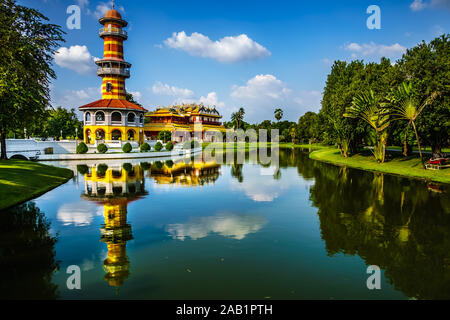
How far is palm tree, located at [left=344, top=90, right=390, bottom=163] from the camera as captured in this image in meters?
32.9

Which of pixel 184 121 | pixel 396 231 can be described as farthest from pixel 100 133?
pixel 396 231

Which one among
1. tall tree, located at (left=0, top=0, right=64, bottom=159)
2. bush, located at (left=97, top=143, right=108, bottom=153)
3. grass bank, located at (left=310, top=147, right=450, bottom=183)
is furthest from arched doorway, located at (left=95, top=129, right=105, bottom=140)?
grass bank, located at (left=310, top=147, right=450, bottom=183)

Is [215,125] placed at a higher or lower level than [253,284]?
higher

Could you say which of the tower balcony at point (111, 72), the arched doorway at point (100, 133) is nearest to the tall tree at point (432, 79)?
the tower balcony at point (111, 72)

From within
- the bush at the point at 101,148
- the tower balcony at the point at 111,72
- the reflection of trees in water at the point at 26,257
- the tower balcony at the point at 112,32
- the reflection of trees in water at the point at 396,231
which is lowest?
the reflection of trees in water at the point at 396,231

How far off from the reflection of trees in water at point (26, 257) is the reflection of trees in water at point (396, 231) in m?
8.62

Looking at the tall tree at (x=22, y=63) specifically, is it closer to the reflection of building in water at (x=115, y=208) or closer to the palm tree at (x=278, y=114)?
the reflection of building in water at (x=115, y=208)

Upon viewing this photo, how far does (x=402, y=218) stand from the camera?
13.5m

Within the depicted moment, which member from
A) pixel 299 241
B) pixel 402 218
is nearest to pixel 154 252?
pixel 299 241

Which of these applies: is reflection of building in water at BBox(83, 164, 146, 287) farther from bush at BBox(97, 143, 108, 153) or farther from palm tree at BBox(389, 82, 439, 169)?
palm tree at BBox(389, 82, 439, 169)

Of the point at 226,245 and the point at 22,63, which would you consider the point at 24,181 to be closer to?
the point at 22,63

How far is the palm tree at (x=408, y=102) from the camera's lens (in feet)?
88.9
